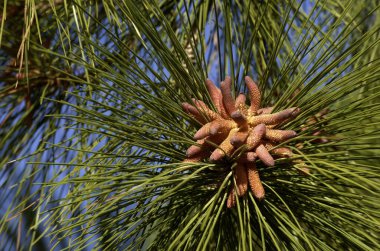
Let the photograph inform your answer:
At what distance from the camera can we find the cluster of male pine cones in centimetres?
79

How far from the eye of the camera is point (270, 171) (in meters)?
0.86

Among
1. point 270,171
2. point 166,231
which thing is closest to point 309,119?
point 270,171

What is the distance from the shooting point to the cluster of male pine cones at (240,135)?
30.9 inches

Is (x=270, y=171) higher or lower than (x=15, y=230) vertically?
lower

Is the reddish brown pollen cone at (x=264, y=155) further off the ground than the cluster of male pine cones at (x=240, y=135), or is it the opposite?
the cluster of male pine cones at (x=240, y=135)

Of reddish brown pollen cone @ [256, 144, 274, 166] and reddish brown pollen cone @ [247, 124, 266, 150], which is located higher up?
reddish brown pollen cone @ [247, 124, 266, 150]

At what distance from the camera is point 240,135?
2.59ft

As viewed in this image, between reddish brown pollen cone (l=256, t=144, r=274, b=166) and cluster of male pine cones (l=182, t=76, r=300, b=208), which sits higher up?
cluster of male pine cones (l=182, t=76, r=300, b=208)

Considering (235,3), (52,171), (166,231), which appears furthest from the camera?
(235,3)

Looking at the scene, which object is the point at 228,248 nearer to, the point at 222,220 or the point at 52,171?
the point at 222,220

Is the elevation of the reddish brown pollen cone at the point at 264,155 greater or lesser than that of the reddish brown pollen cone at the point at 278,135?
lesser

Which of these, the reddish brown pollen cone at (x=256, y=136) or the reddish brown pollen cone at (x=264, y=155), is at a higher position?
the reddish brown pollen cone at (x=256, y=136)

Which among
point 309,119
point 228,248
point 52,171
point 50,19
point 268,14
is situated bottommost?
point 228,248

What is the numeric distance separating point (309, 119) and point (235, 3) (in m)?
0.51
